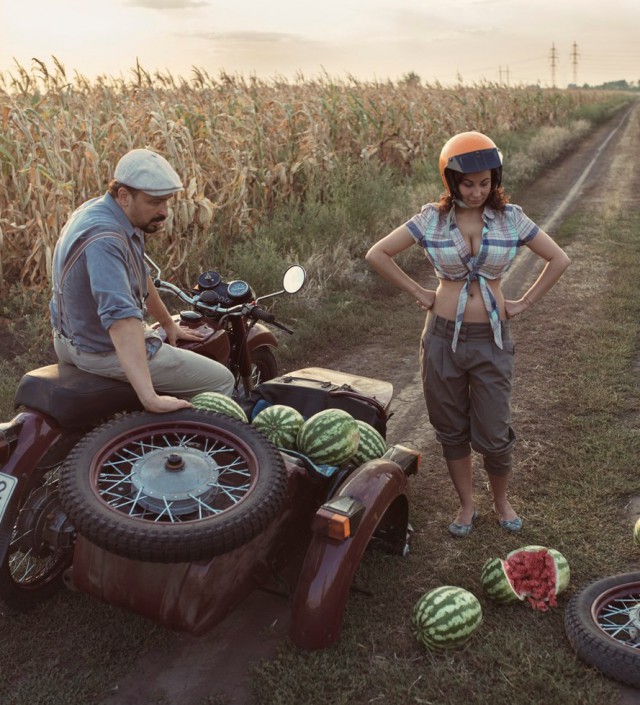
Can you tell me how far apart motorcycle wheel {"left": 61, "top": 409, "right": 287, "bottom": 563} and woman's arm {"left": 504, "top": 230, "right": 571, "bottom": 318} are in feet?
5.90

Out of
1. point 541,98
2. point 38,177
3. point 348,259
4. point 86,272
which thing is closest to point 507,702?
point 86,272

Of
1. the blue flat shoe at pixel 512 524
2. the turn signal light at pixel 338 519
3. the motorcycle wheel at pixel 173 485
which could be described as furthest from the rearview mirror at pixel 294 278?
the blue flat shoe at pixel 512 524

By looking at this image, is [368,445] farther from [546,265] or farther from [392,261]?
[546,265]

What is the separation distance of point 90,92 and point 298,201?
3560 mm

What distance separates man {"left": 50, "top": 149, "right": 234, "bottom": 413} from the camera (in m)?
3.61

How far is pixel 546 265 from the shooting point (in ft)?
13.6

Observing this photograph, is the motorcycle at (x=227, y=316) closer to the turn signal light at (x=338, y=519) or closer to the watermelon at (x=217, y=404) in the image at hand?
the watermelon at (x=217, y=404)

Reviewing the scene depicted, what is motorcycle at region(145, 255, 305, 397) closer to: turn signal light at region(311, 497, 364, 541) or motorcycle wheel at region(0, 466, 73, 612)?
motorcycle wheel at region(0, 466, 73, 612)

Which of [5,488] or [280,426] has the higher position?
[5,488]

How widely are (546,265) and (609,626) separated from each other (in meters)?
1.91

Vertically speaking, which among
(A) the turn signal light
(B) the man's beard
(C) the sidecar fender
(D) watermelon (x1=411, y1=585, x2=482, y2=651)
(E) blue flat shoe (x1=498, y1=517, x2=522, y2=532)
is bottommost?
(E) blue flat shoe (x1=498, y1=517, x2=522, y2=532)

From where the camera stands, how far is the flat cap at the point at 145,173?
3.70 meters

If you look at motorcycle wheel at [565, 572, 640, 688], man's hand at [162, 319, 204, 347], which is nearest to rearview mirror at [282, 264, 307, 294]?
man's hand at [162, 319, 204, 347]

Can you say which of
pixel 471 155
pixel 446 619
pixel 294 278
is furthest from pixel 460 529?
pixel 471 155
